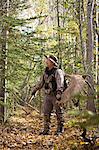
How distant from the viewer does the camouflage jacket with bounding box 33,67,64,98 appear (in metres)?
8.04

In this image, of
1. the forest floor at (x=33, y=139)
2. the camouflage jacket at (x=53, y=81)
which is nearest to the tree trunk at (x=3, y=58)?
the forest floor at (x=33, y=139)

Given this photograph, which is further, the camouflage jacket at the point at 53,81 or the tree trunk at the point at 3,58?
the tree trunk at the point at 3,58

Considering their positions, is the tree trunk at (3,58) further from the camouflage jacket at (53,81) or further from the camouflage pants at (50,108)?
the camouflage jacket at (53,81)

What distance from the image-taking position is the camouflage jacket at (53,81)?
26.4ft

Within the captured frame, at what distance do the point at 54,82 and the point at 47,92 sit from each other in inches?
16.1

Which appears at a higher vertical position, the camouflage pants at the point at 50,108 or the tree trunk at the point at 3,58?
the tree trunk at the point at 3,58

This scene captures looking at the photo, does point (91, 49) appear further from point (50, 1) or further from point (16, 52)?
point (50, 1)

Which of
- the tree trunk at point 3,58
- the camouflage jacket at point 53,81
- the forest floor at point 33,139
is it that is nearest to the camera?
the forest floor at point 33,139

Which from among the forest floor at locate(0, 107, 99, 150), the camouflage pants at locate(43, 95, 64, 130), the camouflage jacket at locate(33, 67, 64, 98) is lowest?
the forest floor at locate(0, 107, 99, 150)

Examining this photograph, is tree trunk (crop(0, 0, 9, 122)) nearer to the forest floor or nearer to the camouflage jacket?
the forest floor

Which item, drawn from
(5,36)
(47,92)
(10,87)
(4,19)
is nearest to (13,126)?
(10,87)

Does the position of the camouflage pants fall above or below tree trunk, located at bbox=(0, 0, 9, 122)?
below

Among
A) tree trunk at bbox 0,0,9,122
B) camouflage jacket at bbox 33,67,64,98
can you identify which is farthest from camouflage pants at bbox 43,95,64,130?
tree trunk at bbox 0,0,9,122

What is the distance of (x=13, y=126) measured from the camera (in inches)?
400
